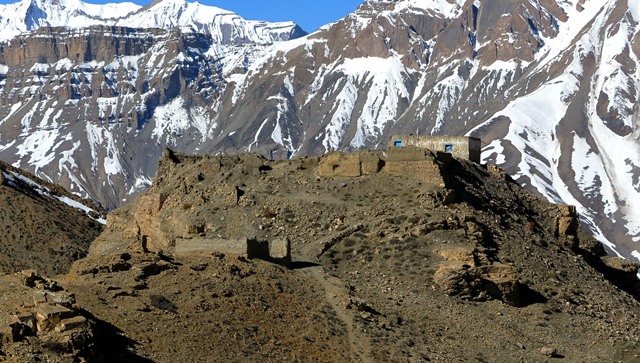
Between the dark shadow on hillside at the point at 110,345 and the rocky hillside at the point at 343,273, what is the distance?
0.05m

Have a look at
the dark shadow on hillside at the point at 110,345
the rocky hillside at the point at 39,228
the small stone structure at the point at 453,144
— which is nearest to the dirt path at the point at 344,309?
the dark shadow on hillside at the point at 110,345

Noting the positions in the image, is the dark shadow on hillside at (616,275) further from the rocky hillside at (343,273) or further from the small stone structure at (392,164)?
the small stone structure at (392,164)

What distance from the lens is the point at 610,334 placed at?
3684 centimetres

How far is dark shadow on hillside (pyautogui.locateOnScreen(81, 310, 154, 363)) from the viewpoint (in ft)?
82.0

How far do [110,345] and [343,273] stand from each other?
13.2 m

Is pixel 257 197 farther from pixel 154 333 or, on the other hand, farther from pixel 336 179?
pixel 154 333

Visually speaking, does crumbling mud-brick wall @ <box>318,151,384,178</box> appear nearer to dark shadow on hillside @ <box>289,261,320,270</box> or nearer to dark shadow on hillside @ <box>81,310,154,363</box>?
dark shadow on hillside @ <box>289,261,320,270</box>

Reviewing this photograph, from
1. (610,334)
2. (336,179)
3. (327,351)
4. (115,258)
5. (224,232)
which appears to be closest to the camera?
(327,351)

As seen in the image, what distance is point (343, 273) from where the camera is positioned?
38219mm

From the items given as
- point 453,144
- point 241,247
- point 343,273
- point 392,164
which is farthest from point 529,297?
point 453,144

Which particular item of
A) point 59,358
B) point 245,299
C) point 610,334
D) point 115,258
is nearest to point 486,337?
point 610,334

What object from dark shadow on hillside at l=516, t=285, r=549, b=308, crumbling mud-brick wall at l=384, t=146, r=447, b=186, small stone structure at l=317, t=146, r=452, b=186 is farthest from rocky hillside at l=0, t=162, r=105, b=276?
dark shadow on hillside at l=516, t=285, r=549, b=308

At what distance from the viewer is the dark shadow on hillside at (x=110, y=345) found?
984 inches

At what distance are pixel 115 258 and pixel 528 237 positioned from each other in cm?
1630
